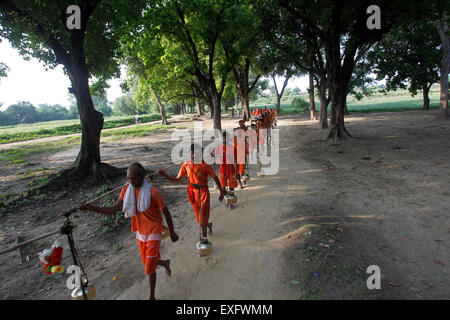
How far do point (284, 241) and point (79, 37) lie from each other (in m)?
9.36

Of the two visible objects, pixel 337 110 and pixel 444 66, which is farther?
pixel 444 66

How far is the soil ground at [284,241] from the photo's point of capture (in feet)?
11.8

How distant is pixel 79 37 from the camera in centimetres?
837

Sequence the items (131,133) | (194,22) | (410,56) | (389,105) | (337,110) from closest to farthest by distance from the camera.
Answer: (194,22), (337,110), (410,56), (131,133), (389,105)

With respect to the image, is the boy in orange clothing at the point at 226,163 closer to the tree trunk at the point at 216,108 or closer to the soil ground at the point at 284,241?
the soil ground at the point at 284,241

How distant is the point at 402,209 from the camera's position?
18.2 feet

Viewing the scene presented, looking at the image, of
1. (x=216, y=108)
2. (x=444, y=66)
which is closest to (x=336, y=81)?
(x=216, y=108)

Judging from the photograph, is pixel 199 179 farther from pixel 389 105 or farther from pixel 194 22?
pixel 389 105

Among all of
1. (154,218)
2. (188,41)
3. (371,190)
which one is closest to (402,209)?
(371,190)

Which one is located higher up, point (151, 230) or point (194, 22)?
point (194, 22)
